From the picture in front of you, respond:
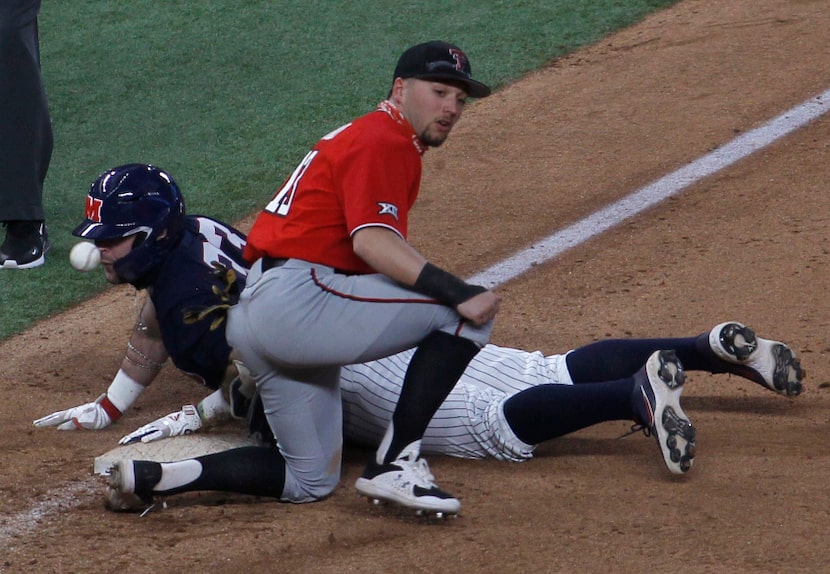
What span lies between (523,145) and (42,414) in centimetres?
323

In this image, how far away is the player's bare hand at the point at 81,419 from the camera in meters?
4.33

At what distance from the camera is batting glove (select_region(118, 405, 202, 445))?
164 inches

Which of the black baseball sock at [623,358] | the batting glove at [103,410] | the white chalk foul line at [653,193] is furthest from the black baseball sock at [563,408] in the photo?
the white chalk foul line at [653,193]

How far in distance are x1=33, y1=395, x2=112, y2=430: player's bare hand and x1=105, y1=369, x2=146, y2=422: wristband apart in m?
0.02

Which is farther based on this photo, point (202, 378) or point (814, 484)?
point (202, 378)

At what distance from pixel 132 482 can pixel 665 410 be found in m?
1.48

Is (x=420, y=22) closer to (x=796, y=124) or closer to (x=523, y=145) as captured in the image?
(x=523, y=145)

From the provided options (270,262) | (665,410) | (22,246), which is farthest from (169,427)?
(22,246)

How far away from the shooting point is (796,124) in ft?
21.9

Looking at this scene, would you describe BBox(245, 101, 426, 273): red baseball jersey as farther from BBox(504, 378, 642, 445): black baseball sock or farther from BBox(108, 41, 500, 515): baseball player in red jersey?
BBox(504, 378, 642, 445): black baseball sock

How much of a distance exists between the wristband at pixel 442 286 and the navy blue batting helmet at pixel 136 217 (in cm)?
87

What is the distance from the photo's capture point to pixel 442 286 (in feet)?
11.3

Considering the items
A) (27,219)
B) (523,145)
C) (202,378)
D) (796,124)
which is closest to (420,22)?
(523,145)

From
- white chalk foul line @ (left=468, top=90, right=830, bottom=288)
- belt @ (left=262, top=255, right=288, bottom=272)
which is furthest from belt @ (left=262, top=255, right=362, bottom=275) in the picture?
white chalk foul line @ (left=468, top=90, right=830, bottom=288)
